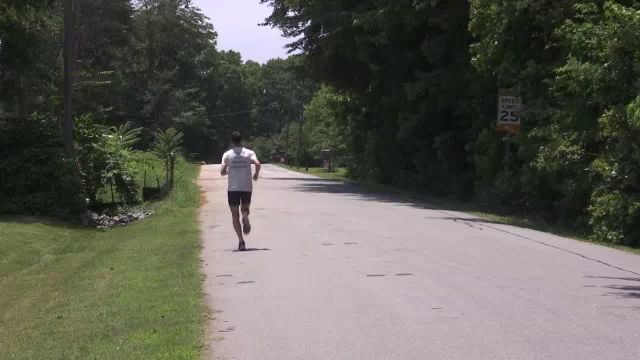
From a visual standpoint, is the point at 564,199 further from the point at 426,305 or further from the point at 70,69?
the point at 70,69

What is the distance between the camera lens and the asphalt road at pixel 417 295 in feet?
23.2

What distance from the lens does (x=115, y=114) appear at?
240 feet

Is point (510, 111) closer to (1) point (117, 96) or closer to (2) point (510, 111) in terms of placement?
(2) point (510, 111)

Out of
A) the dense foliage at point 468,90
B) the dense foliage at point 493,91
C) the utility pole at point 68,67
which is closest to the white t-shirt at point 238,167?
the dense foliage at point 468,90

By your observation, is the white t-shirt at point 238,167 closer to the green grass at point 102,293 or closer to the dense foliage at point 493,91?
the green grass at point 102,293

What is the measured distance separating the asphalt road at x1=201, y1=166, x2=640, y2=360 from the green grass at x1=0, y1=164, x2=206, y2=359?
1.31ft

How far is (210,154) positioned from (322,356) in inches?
4275

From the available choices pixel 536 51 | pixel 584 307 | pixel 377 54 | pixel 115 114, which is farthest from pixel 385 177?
pixel 115 114

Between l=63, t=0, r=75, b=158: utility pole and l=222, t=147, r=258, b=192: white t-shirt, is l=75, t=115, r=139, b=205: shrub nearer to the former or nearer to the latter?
l=63, t=0, r=75, b=158: utility pole

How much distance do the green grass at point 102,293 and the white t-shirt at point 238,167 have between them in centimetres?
139

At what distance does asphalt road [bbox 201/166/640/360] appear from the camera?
7.07m

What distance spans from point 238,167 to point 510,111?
37.0 ft

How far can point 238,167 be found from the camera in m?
13.4

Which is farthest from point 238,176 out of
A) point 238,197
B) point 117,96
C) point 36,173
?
point 117,96
